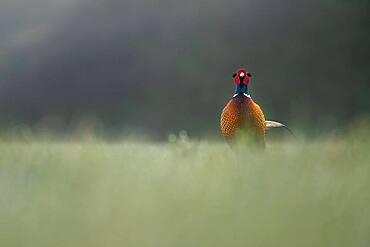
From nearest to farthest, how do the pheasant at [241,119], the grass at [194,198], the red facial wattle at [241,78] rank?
the grass at [194,198] < the pheasant at [241,119] < the red facial wattle at [241,78]

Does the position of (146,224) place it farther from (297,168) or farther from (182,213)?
(297,168)

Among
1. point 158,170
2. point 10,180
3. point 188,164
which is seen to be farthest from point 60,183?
point 188,164

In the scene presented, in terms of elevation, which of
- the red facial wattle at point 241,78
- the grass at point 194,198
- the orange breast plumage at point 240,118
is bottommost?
the grass at point 194,198

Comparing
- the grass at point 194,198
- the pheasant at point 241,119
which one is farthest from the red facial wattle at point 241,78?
the grass at point 194,198

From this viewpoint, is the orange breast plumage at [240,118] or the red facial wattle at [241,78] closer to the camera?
the orange breast plumage at [240,118]

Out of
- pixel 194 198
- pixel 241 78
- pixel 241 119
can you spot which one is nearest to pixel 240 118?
pixel 241 119

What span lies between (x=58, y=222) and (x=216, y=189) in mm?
266

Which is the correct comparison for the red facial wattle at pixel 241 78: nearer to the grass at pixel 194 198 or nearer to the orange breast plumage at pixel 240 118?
the orange breast plumage at pixel 240 118

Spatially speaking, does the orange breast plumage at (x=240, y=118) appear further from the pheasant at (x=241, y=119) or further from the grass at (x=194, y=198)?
the grass at (x=194, y=198)

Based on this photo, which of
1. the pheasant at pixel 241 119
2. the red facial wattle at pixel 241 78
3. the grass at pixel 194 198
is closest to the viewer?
the grass at pixel 194 198

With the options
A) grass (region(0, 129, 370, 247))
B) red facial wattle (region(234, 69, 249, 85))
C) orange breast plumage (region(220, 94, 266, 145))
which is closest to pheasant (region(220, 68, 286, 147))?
orange breast plumage (region(220, 94, 266, 145))

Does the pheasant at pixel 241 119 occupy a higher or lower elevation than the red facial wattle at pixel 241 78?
lower

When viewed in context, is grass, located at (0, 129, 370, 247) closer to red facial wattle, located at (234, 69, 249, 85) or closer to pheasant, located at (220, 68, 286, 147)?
pheasant, located at (220, 68, 286, 147)

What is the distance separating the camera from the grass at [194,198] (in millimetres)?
762
